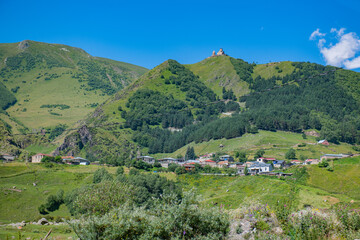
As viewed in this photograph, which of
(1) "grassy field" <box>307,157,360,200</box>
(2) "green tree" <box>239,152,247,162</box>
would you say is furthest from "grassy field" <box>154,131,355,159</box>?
(1) "grassy field" <box>307,157,360,200</box>

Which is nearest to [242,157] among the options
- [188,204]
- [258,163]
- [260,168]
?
[258,163]

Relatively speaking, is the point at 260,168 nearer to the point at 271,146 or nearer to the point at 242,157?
the point at 242,157

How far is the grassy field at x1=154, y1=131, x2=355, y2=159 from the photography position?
115 meters

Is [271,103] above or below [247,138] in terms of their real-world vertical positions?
above

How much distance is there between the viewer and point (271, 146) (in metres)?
124

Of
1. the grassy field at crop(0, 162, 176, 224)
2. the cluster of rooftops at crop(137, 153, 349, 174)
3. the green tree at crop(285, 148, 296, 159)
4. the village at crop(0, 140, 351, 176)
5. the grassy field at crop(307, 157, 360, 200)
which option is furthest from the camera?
the green tree at crop(285, 148, 296, 159)

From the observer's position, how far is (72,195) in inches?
2461

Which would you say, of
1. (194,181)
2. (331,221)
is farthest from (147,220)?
(194,181)

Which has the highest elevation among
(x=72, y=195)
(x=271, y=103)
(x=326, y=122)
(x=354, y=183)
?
(x=271, y=103)

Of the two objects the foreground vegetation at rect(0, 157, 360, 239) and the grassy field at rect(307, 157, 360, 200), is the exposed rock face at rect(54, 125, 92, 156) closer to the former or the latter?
the foreground vegetation at rect(0, 157, 360, 239)

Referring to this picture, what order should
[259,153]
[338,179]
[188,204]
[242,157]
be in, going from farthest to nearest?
[259,153] → [242,157] → [338,179] → [188,204]

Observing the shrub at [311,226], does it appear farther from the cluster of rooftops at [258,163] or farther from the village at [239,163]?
the cluster of rooftops at [258,163]

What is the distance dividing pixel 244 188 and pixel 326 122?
11592 centimetres

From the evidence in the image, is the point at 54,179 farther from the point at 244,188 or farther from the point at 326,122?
the point at 326,122
